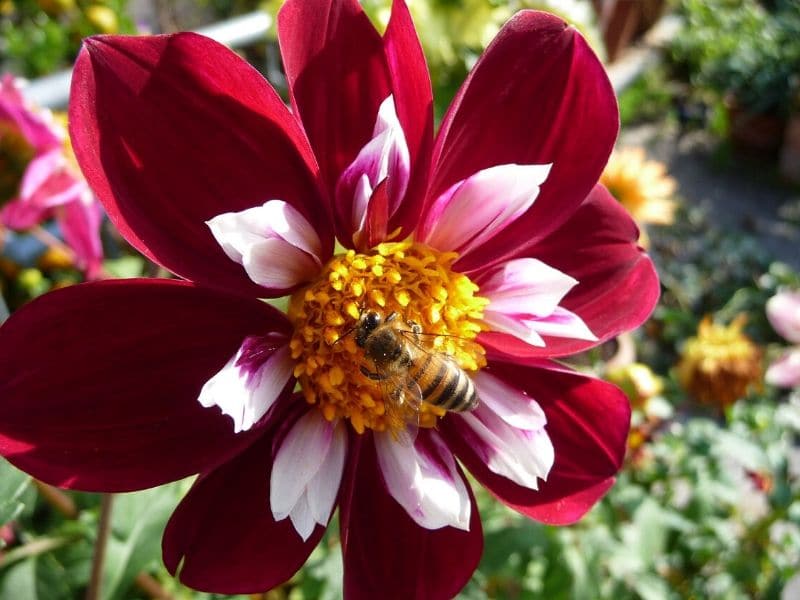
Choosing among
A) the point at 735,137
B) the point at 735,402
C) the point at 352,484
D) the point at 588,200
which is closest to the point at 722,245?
the point at 735,137

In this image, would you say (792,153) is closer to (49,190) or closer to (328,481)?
(49,190)

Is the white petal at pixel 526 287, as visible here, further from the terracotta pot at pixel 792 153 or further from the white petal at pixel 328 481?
the terracotta pot at pixel 792 153

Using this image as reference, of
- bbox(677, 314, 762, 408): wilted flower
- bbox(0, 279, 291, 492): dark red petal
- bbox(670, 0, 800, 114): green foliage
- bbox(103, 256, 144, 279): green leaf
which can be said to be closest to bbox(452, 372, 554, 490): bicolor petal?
bbox(0, 279, 291, 492): dark red petal

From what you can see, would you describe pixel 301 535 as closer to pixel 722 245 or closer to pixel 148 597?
pixel 148 597

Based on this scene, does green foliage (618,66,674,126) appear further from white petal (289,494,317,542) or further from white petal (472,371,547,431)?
white petal (289,494,317,542)

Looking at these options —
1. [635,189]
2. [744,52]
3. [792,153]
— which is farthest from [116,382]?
[744,52]
